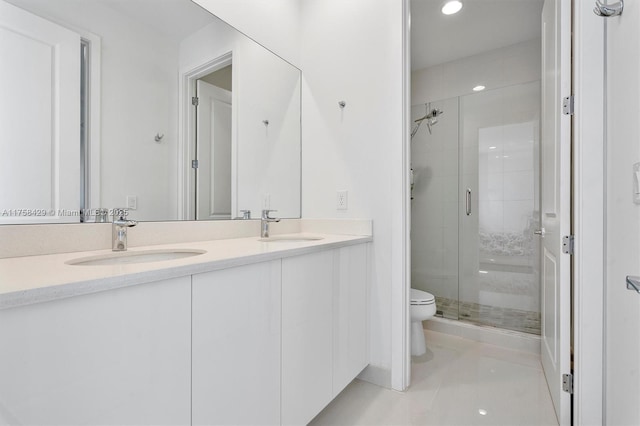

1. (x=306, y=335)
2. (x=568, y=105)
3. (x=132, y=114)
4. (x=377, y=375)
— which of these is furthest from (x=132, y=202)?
(x=568, y=105)

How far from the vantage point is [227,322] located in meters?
0.91

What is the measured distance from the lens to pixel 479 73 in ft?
8.91

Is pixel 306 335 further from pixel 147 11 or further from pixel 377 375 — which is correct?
pixel 147 11

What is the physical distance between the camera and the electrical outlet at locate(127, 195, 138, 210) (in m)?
1.25

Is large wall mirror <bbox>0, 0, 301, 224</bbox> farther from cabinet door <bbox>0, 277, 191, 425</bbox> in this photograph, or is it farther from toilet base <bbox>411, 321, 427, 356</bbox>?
toilet base <bbox>411, 321, 427, 356</bbox>

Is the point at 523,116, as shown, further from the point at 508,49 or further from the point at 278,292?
the point at 278,292

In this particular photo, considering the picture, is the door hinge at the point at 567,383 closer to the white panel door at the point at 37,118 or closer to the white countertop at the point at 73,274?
the white countertop at the point at 73,274

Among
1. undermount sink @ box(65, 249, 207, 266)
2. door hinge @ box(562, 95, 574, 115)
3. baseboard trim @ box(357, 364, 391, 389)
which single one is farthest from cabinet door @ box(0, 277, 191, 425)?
door hinge @ box(562, 95, 574, 115)

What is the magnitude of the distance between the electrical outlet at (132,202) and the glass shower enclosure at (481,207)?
94.2 inches

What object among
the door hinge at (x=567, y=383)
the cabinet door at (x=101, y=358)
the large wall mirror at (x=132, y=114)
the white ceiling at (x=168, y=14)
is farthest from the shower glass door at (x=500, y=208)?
the cabinet door at (x=101, y=358)

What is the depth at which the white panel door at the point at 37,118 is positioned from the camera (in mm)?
947
